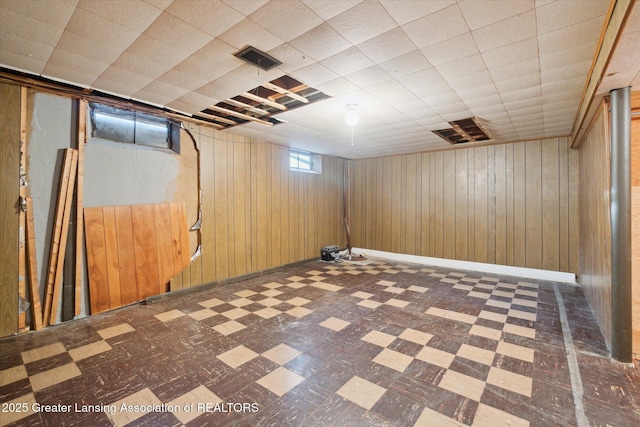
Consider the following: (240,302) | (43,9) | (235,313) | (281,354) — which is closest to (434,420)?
(281,354)

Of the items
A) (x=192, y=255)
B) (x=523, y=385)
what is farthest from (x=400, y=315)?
(x=192, y=255)

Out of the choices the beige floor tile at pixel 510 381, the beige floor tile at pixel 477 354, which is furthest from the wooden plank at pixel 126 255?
the beige floor tile at pixel 510 381

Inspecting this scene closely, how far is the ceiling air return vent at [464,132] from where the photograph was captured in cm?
428

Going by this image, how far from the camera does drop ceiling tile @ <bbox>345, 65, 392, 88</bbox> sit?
2.57m

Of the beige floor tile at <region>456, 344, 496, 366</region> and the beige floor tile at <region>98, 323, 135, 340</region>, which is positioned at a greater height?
the beige floor tile at <region>98, 323, 135, 340</region>

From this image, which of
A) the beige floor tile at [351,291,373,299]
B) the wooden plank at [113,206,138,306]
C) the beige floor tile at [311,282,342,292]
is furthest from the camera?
the beige floor tile at [311,282,342,292]

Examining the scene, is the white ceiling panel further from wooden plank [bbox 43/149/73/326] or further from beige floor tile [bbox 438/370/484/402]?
beige floor tile [bbox 438/370/484/402]

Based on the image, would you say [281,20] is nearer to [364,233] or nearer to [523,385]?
[523,385]

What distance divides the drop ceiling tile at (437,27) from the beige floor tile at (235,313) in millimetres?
3409

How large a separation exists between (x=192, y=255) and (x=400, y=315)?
3.24 m

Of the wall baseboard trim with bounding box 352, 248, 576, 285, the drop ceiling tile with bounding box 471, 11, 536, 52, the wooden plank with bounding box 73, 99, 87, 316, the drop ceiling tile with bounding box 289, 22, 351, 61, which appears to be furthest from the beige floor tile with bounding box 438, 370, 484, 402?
the wall baseboard trim with bounding box 352, 248, 576, 285

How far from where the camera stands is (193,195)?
4383mm

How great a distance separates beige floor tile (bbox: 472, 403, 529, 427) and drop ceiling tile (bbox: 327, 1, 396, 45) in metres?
2.71

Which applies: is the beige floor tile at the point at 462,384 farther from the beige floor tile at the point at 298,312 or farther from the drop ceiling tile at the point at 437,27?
the drop ceiling tile at the point at 437,27
